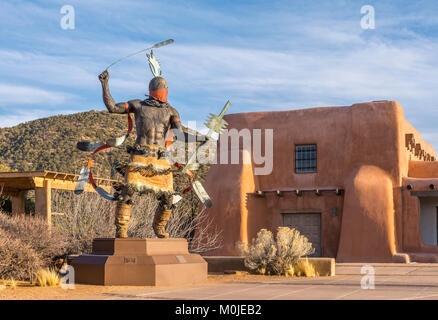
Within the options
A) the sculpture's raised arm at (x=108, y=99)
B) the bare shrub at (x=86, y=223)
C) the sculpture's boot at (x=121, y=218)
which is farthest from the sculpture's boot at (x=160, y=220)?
the bare shrub at (x=86, y=223)

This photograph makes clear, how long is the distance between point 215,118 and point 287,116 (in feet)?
38.6

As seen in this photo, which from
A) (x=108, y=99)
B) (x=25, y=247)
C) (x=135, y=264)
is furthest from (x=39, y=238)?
(x=108, y=99)

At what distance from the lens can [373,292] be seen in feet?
27.0

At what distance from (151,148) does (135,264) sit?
6.66 feet

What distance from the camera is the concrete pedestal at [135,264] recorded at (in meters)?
9.41

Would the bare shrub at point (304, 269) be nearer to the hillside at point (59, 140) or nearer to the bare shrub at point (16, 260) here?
the bare shrub at point (16, 260)

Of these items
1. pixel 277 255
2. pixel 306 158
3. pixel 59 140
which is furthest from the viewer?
pixel 59 140

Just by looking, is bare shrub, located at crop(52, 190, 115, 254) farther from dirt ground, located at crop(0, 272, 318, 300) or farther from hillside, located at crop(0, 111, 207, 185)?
hillside, located at crop(0, 111, 207, 185)

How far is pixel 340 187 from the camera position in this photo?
21.0 m

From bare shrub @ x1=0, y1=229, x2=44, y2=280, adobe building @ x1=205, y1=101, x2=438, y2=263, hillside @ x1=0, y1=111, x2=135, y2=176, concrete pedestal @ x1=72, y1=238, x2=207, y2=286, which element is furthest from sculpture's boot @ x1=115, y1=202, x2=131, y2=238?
hillside @ x1=0, y1=111, x2=135, y2=176

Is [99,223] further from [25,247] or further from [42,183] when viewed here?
[25,247]

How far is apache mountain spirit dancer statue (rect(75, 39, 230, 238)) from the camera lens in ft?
32.5

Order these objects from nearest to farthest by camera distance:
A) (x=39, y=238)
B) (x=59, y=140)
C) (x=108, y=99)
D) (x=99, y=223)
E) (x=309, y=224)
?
(x=108, y=99) → (x=39, y=238) → (x=99, y=223) → (x=309, y=224) → (x=59, y=140)

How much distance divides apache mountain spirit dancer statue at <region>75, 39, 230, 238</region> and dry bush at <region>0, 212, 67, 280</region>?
5.73 feet
